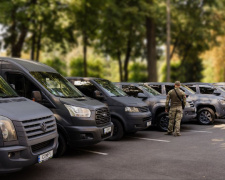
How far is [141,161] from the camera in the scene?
22.6 feet

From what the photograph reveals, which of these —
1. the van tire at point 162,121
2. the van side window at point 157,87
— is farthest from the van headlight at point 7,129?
the van side window at point 157,87

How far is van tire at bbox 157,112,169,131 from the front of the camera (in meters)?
11.4

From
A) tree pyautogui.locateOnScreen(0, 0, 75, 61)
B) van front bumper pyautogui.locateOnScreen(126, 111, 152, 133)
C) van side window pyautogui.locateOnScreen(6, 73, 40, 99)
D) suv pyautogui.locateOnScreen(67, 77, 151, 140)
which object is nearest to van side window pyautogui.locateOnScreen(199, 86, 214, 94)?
suv pyautogui.locateOnScreen(67, 77, 151, 140)

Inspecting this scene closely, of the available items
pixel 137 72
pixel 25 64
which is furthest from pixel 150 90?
pixel 137 72

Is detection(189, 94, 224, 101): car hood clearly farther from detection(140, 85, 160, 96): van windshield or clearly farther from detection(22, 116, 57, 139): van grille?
detection(22, 116, 57, 139): van grille

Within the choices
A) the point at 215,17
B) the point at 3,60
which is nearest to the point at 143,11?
the point at 215,17

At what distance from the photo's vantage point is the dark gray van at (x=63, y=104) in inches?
280

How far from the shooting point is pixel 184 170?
20.2 ft

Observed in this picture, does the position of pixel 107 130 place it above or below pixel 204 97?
below

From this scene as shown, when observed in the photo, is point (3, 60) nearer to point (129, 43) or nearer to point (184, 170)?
point (184, 170)

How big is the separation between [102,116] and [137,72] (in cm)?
3517

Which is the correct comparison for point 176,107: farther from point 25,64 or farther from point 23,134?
point 23,134

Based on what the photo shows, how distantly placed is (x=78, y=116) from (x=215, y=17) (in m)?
23.3

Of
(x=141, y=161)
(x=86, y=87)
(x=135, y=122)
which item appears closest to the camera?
(x=141, y=161)
